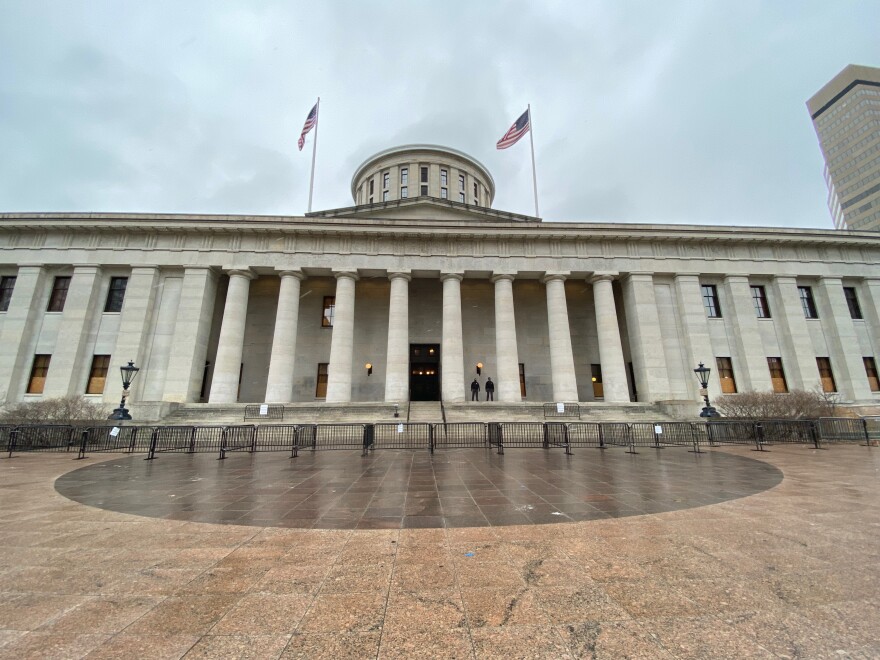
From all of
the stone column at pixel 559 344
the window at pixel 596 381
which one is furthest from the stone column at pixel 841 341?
the stone column at pixel 559 344

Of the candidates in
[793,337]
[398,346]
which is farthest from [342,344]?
[793,337]

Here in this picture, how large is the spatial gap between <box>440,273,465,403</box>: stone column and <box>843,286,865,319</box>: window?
32.4m

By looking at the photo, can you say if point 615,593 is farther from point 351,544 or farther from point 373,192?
point 373,192

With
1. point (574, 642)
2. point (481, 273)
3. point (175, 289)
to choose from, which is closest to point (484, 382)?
point (481, 273)

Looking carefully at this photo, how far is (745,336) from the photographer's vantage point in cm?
2842

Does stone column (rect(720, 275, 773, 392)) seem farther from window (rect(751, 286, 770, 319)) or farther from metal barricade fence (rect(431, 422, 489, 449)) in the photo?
metal barricade fence (rect(431, 422, 489, 449))

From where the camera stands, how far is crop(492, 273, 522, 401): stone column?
26.1 m

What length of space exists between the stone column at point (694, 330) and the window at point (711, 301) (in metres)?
1.23

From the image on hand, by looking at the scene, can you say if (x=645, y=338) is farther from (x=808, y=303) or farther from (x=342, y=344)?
(x=342, y=344)

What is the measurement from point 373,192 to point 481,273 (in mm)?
23725

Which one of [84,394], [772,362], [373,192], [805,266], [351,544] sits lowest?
[351,544]

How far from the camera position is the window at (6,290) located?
27391 mm

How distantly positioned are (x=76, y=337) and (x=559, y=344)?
33.9 m

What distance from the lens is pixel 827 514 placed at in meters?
5.67
